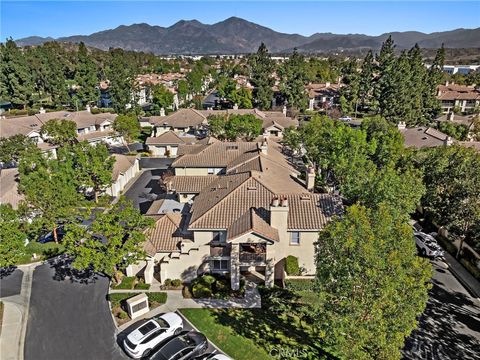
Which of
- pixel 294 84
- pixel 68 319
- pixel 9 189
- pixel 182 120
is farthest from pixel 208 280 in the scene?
pixel 294 84

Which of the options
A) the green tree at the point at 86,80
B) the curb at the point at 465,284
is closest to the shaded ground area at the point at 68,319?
the curb at the point at 465,284

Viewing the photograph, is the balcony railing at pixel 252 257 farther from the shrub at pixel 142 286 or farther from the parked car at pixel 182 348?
the shrub at pixel 142 286

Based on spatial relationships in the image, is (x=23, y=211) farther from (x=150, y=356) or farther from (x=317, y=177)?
(x=317, y=177)

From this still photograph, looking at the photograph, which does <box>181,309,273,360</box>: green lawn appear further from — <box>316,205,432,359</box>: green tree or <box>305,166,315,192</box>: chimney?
<box>305,166,315,192</box>: chimney

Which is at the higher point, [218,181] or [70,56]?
[70,56]

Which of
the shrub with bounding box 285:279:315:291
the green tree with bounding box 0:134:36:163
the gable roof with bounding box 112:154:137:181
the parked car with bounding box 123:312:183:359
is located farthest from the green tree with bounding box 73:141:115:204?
the shrub with bounding box 285:279:315:291

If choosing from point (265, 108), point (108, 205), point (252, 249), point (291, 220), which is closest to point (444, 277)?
point (291, 220)

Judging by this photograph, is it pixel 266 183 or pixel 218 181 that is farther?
pixel 218 181
